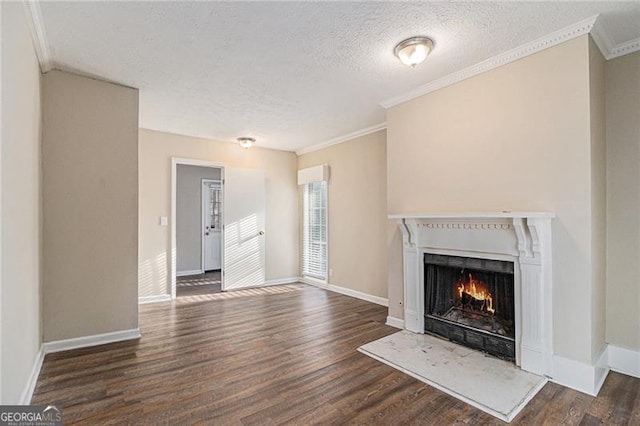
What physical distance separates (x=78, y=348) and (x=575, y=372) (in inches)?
164

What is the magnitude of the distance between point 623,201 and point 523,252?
3.06 ft

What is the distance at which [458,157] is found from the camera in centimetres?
304

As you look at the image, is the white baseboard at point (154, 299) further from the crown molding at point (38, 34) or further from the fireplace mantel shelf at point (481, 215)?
the fireplace mantel shelf at point (481, 215)

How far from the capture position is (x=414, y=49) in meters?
2.46

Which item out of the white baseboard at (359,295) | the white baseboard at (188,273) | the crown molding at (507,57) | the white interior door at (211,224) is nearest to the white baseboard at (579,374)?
the white baseboard at (359,295)

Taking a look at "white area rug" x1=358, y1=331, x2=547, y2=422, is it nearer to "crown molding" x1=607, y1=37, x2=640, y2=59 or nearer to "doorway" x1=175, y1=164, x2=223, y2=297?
"crown molding" x1=607, y1=37, x2=640, y2=59

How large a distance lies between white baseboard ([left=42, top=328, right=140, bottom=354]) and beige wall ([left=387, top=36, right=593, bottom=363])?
326 cm

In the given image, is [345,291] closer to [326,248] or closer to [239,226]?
[326,248]

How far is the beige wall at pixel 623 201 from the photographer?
97.7 inches

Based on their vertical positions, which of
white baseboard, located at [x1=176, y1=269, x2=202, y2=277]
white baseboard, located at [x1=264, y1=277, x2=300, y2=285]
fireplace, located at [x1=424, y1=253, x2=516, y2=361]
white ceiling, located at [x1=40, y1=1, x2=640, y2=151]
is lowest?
white baseboard, located at [x1=176, y1=269, x2=202, y2=277]

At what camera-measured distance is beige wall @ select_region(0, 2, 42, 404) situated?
1.59m

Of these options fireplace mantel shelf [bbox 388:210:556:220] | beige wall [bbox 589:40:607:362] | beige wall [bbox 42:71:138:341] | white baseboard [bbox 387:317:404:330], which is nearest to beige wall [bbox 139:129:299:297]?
beige wall [bbox 42:71:138:341]

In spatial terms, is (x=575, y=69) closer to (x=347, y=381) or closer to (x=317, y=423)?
(x=347, y=381)

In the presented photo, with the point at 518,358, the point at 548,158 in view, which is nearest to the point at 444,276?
the point at 518,358
